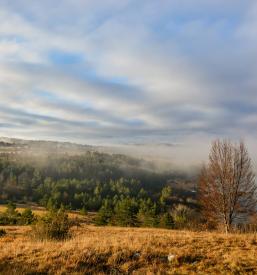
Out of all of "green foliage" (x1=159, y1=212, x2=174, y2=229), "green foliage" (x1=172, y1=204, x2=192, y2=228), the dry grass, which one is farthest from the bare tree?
"green foliage" (x1=159, y1=212, x2=174, y2=229)

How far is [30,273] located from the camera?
859cm

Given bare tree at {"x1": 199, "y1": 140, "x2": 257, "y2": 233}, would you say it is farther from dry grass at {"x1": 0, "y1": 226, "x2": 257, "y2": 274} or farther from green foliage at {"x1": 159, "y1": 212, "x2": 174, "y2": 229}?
green foliage at {"x1": 159, "y1": 212, "x2": 174, "y2": 229}

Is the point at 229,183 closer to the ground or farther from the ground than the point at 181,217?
farther from the ground

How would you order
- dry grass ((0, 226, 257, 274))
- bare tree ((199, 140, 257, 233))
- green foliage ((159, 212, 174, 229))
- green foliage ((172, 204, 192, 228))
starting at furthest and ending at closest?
green foliage ((159, 212, 174, 229)) → green foliage ((172, 204, 192, 228)) → bare tree ((199, 140, 257, 233)) → dry grass ((0, 226, 257, 274))

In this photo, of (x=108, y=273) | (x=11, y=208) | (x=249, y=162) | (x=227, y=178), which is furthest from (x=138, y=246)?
(x=11, y=208)

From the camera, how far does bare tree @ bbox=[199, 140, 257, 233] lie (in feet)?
81.6

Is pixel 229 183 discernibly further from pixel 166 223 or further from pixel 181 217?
pixel 181 217

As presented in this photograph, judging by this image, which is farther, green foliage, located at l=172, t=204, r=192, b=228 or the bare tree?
green foliage, located at l=172, t=204, r=192, b=228

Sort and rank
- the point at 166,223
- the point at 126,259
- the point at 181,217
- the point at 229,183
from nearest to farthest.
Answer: the point at 126,259 < the point at 229,183 < the point at 166,223 < the point at 181,217

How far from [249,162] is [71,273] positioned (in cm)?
2072

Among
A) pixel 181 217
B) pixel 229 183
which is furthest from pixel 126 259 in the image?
pixel 181 217

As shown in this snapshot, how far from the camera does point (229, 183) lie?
2489cm

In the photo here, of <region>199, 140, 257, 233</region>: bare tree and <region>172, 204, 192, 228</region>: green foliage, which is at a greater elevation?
<region>199, 140, 257, 233</region>: bare tree

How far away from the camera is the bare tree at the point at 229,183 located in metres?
24.9
